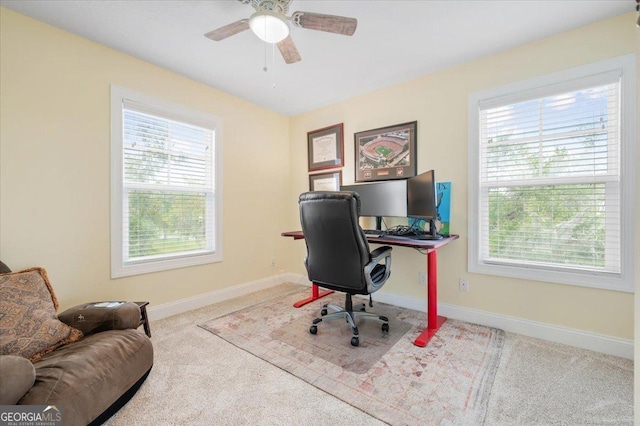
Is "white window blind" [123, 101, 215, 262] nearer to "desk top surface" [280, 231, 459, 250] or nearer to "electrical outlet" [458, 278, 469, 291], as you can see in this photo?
"desk top surface" [280, 231, 459, 250]

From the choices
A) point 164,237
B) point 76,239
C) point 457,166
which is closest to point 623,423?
point 457,166

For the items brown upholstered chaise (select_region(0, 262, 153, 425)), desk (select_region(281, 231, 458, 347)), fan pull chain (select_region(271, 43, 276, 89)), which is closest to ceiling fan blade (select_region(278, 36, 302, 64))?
fan pull chain (select_region(271, 43, 276, 89))

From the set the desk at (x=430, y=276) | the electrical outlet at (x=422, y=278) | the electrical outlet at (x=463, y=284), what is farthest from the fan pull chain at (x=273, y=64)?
the electrical outlet at (x=463, y=284)

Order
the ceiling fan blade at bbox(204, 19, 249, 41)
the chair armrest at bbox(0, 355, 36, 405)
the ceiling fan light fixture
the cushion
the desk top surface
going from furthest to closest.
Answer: the desk top surface
the ceiling fan blade at bbox(204, 19, 249, 41)
the ceiling fan light fixture
the cushion
the chair armrest at bbox(0, 355, 36, 405)

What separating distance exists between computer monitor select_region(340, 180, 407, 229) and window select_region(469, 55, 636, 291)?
24.8 inches

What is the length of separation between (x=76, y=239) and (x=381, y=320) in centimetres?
265

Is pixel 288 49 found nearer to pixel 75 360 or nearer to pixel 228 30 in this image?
pixel 228 30

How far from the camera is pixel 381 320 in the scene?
2402mm

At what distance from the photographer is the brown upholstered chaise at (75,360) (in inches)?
45.6

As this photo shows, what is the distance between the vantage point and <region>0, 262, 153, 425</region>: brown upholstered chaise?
45.6 inches

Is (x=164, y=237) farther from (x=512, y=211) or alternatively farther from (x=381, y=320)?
(x=512, y=211)


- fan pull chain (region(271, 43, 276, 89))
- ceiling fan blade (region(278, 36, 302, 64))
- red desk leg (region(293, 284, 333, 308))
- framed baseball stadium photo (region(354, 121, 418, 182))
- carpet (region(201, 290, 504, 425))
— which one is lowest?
carpet (region(201, 290, 504, 425))

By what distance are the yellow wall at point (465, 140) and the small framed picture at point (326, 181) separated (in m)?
0.12

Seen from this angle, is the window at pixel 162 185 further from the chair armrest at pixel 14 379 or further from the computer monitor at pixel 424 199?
the computer monitor at pixel 424 199
